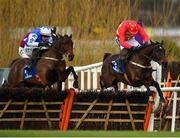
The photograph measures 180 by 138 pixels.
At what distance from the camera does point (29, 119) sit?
1409 centimetres

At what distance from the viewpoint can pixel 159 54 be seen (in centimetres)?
1700

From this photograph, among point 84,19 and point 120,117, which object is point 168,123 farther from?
point 84,19

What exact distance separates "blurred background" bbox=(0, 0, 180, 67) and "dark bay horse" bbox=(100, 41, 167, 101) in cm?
205

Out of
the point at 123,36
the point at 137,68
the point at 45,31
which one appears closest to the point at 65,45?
the point at 45,31

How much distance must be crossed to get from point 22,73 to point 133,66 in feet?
7.99

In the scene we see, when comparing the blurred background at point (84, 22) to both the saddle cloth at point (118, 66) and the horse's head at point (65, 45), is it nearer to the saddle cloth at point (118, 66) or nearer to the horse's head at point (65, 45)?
the saddle cloth at point (118, 66)

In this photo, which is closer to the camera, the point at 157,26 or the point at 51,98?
the point at 51,98

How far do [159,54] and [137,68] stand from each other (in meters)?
0.95

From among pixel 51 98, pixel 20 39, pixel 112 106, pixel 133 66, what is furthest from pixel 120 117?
pixel 20 39

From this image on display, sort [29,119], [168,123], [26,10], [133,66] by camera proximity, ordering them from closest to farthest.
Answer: [29,119], [168,123], [133,66], [26,10]

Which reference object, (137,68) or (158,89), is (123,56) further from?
(158,89)

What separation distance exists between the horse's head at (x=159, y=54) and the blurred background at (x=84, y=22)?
342 cm

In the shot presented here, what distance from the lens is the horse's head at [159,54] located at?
16689mm

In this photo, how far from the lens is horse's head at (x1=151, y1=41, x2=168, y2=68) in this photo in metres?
16.7
